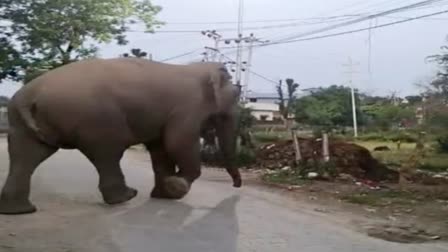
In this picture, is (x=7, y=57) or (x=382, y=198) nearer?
(x=7, y=57)

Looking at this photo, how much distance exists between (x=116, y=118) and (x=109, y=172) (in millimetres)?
741

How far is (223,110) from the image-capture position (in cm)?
1095

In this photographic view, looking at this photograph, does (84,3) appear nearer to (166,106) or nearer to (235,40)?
(166,106)

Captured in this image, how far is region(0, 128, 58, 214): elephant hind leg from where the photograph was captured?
352 inches

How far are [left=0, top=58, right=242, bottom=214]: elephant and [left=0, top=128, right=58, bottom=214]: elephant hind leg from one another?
0.01 metres

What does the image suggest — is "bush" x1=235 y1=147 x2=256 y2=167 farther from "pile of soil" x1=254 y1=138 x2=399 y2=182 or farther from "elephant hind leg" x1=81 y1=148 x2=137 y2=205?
"elephant hind leg" x1=81 y1=148 x2=137 y2=205

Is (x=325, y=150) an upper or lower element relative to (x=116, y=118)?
lower

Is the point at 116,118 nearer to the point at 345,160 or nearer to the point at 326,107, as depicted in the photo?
the point at 345,160

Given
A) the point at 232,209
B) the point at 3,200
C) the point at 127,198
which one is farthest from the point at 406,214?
the point at 3,200

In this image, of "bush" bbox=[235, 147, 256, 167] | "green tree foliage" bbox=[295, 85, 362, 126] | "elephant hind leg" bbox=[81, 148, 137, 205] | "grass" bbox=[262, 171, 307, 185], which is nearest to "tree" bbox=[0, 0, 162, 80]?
"elephant hind leg" bbox=[81, 148, 137, 205]

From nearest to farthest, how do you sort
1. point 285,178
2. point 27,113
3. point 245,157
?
1. point 27,113
2. point 285,178
3. point 245,157

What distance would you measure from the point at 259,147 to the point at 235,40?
30019 millimetres

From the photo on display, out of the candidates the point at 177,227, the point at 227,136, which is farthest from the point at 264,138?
the point at 177,227

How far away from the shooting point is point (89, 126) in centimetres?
918
